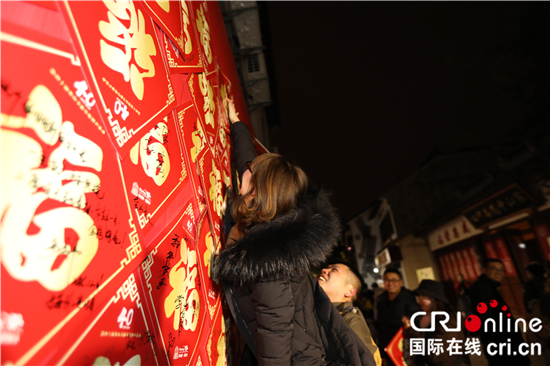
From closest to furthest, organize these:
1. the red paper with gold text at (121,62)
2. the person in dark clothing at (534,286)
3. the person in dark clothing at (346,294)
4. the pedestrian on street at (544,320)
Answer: the red paper with gold text at (121,62) < the person in dark clothing at (346,294) < the pedestrian on street at (544,320) < the person in dark clothing at (534,286)

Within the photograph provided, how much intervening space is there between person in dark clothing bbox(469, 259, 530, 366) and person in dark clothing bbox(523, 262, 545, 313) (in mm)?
420

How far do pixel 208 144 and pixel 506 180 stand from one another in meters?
7.96

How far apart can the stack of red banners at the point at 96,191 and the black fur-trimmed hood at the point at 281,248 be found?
0.18m

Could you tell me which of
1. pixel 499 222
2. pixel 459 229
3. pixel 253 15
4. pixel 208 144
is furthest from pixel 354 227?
pixel 208 144

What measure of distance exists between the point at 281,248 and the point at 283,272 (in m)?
0.10

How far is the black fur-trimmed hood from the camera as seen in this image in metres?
1.24

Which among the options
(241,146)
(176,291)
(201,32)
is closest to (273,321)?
(176,291)

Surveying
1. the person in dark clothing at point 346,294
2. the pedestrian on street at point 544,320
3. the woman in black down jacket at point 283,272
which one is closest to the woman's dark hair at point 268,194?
the woman in black down jacket at point 283,272

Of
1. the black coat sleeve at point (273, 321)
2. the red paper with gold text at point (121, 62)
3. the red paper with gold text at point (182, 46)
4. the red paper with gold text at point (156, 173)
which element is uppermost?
the red paper with gold text at point (182, 46)

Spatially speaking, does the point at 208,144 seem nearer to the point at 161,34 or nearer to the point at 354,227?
the point at 161,34

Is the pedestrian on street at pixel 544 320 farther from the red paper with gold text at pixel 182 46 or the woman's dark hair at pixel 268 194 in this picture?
the red paper with gold text at pixel 182 46

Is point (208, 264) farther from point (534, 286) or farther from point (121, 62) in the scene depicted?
point (534, 286)

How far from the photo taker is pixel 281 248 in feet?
4.21

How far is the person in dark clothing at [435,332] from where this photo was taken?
131 inches
